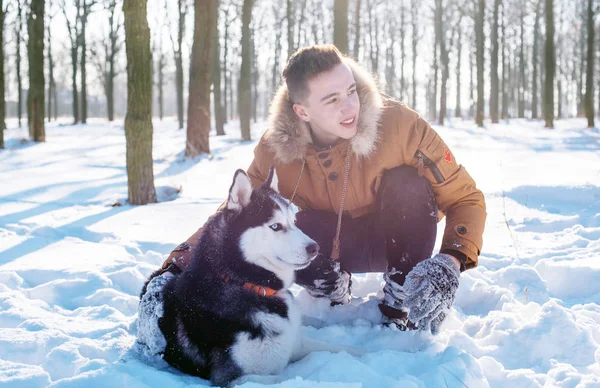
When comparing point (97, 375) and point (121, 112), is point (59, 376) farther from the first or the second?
point (121, 112)

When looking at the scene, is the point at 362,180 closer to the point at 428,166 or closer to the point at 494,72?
the point at 428,166

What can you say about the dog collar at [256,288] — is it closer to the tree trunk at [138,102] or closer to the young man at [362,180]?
the young man at [362,180]

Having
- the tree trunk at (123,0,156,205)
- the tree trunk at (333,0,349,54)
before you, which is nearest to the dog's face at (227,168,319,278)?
the tree trunk at (123,0,156,205)

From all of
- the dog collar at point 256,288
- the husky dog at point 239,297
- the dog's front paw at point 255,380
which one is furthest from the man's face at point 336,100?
the dog's front paw at point 255,380

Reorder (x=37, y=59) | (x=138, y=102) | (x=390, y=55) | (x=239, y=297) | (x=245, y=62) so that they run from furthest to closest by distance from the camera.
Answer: (x=390, y=55)
(x=245, y=62)
(x=37, y=59)
(x=138, y=102)
(x=239, y=297)

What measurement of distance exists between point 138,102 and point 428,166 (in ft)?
14.7

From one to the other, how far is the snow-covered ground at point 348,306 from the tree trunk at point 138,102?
1.51ft

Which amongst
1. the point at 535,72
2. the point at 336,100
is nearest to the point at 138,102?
the point at 336,100

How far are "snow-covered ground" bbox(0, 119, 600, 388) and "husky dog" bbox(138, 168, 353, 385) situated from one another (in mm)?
133

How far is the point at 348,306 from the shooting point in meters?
3.16

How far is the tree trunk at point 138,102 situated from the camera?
590 centimetres

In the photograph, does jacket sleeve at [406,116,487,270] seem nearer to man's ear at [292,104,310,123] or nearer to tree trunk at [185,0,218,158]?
man's ear at [292,104,310,123]

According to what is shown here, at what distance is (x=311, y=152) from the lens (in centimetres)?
295

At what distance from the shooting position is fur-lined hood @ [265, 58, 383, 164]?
9.21 ft
